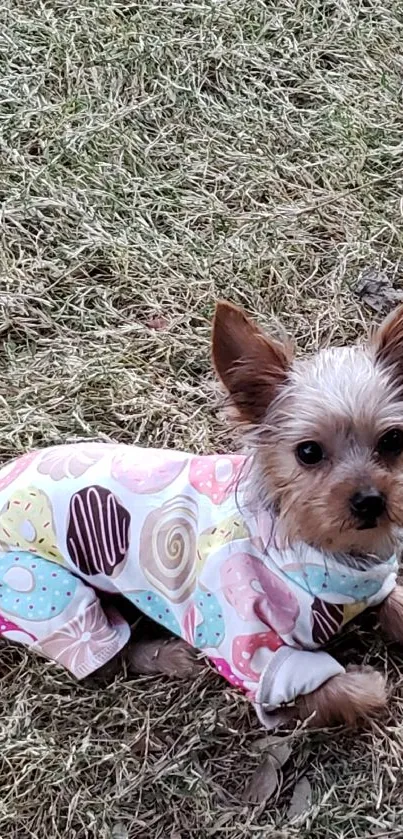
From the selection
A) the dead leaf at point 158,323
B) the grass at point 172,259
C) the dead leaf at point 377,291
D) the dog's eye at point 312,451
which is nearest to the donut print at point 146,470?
the dog's eye at point 312,451

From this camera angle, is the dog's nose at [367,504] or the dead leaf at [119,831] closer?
the dog's nose at [367,504]

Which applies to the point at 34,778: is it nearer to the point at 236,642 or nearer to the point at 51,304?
the point at 236,642

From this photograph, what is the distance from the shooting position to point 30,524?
2.97m

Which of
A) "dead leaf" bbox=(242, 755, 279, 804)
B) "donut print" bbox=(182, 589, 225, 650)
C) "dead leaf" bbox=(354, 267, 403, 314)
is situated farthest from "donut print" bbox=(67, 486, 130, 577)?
"dead leaf" bbox=(354, 267, 403, 314)

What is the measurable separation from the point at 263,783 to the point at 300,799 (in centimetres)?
10

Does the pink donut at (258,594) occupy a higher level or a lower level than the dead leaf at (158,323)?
higher

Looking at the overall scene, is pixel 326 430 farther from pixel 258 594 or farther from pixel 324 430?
pixel 258 594

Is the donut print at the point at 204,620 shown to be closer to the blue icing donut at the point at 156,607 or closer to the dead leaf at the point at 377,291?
the blue icing donut at the point at 156,607

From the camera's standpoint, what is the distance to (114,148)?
4574 millimetres

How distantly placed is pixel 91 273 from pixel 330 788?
2.17 meters

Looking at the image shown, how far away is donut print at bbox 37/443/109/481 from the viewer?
2.99 metres

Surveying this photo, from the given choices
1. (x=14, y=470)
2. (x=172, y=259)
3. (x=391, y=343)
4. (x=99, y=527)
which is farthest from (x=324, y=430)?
(x=172, y=259)

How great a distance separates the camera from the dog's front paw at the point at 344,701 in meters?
2.79

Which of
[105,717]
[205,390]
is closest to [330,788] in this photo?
[105,717]
